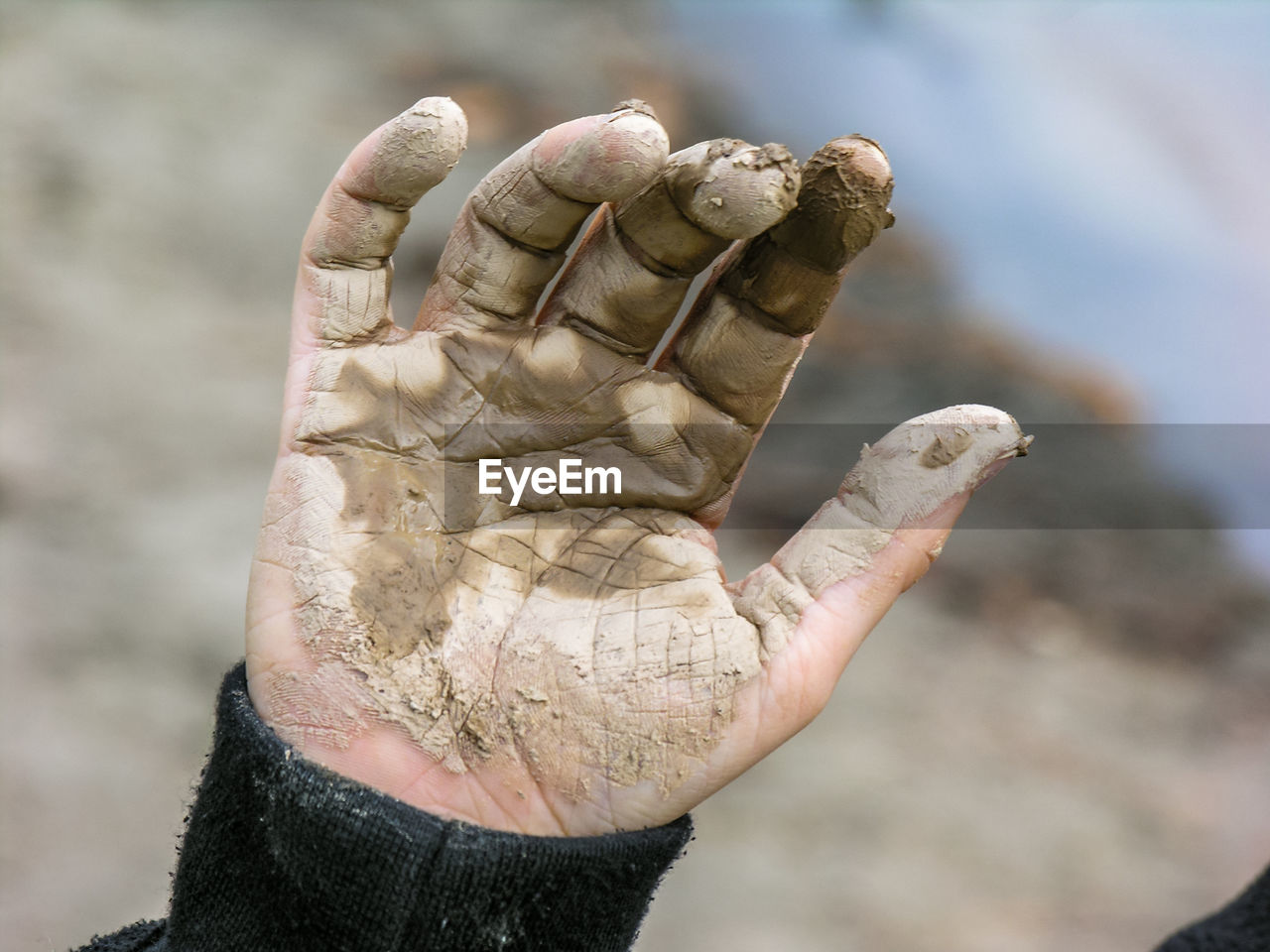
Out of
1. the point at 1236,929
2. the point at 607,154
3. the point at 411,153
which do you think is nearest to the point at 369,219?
the point at 411,153

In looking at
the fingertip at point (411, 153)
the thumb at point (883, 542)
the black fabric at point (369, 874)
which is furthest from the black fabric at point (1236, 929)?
the fingertip at point (411, 153)

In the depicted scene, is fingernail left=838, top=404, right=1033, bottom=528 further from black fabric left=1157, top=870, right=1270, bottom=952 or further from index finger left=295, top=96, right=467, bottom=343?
index finger left=295, top=96, right=467, bottom=343

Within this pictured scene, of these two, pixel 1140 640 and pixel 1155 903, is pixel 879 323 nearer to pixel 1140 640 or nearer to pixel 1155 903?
pixel 1140 640

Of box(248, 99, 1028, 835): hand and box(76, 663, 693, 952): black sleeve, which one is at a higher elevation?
box(248, 99, 1028, 835): hand

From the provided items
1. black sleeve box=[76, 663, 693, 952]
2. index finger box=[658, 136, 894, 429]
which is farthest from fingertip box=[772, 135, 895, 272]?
black sleeve box=[76, 663, 693, 952]

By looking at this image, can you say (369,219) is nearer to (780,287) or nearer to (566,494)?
(566,494)

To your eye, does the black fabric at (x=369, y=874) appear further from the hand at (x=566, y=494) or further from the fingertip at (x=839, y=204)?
the fingertip at (x=839, y=204)

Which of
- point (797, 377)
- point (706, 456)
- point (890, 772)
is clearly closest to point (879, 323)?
point (797, 377)
